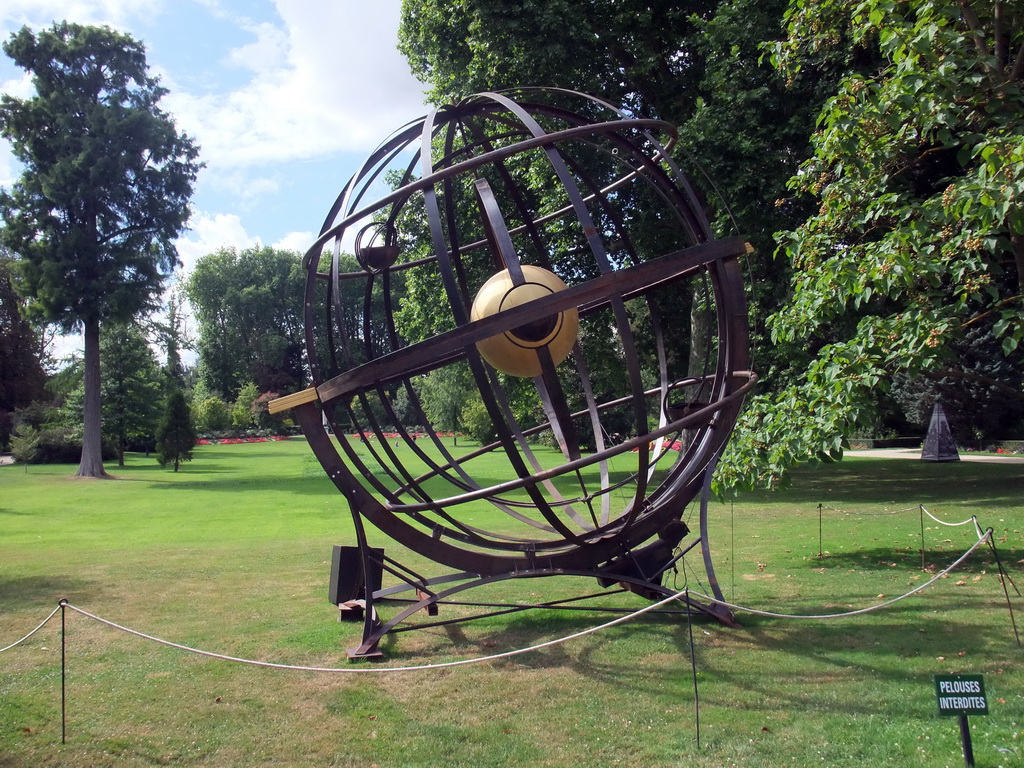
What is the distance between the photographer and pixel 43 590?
9852 millimetres

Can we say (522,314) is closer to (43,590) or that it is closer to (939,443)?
(43,590)

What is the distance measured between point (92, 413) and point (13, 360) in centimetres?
1591

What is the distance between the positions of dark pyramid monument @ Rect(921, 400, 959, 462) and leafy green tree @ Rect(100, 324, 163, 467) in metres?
30.6

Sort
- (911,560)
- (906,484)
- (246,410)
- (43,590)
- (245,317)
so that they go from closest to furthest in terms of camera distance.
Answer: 1. (43,590)
2. (911,560)
3. (906,484)
4. (246,410)
5. (245,317)

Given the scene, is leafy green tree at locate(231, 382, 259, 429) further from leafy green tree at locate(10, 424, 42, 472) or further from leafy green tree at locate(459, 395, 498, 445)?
leafy green tree at locate(459, 395, 498, 445)

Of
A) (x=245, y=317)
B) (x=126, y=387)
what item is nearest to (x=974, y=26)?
(x=126, y=387)

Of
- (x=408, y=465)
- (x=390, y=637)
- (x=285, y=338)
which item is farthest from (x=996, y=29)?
(x=285, y=338)

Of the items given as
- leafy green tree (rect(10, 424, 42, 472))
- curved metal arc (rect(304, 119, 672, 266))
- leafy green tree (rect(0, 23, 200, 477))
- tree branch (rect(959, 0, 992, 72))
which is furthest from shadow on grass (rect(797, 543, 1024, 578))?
leafy green tree (rect(10, 424, 42, 472))

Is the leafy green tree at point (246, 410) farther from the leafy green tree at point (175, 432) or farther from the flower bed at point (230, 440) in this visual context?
the leafy green tree at point (175, 432)

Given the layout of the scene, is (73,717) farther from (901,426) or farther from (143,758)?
(901,426)

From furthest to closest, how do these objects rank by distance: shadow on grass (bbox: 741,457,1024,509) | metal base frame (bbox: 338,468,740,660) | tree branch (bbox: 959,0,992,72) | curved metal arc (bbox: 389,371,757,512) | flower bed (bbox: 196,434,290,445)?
flower bed (bbox: 196,434,290,445)
shadow on grass (bbox: 741,457,1024,509)
tree branch (bbox: 959,0,992,72)
metal base frame (bbox: 338,468,740,660)
curved metal arc (bbox: 389,371,757,512)

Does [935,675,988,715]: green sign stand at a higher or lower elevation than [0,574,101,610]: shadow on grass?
higher

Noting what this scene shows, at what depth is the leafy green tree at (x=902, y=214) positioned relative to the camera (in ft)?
25.2

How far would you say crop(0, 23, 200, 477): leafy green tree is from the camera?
29688 millimetres
